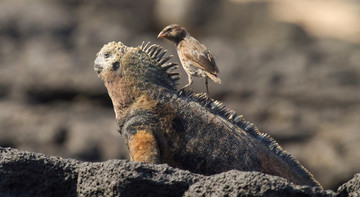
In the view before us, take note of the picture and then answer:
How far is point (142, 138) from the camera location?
7.29 meters

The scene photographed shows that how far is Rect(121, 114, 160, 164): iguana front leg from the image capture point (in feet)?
23.5

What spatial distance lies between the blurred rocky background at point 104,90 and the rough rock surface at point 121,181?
11486 millimetres

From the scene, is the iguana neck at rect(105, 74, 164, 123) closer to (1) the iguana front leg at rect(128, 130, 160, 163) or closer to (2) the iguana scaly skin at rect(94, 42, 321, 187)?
(2) the iguana scaly skin at rect(94, 42, 321, 187)

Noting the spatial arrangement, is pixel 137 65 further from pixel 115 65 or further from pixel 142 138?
pixel 142 138

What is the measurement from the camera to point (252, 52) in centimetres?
2255

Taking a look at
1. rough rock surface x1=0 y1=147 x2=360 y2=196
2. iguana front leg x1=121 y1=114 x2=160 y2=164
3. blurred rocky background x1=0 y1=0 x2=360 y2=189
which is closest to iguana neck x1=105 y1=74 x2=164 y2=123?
iguana front leg x1=121 y1=114 x2=160 y2=164

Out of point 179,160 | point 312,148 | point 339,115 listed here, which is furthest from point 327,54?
point 179,160

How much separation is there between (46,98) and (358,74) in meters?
7.48

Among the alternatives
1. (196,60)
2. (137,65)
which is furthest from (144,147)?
(196,60)

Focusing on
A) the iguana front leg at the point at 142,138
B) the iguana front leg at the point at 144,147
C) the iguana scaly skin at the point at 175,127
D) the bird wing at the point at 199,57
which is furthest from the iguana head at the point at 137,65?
the iguana front leg at the point at 144,147

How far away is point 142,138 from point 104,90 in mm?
13171

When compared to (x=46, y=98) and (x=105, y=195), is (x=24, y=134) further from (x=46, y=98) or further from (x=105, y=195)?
(x=105, y=195)

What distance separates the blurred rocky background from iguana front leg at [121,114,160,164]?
1028 centimetres

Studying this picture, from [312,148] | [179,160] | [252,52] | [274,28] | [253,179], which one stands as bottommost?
[253,179]
